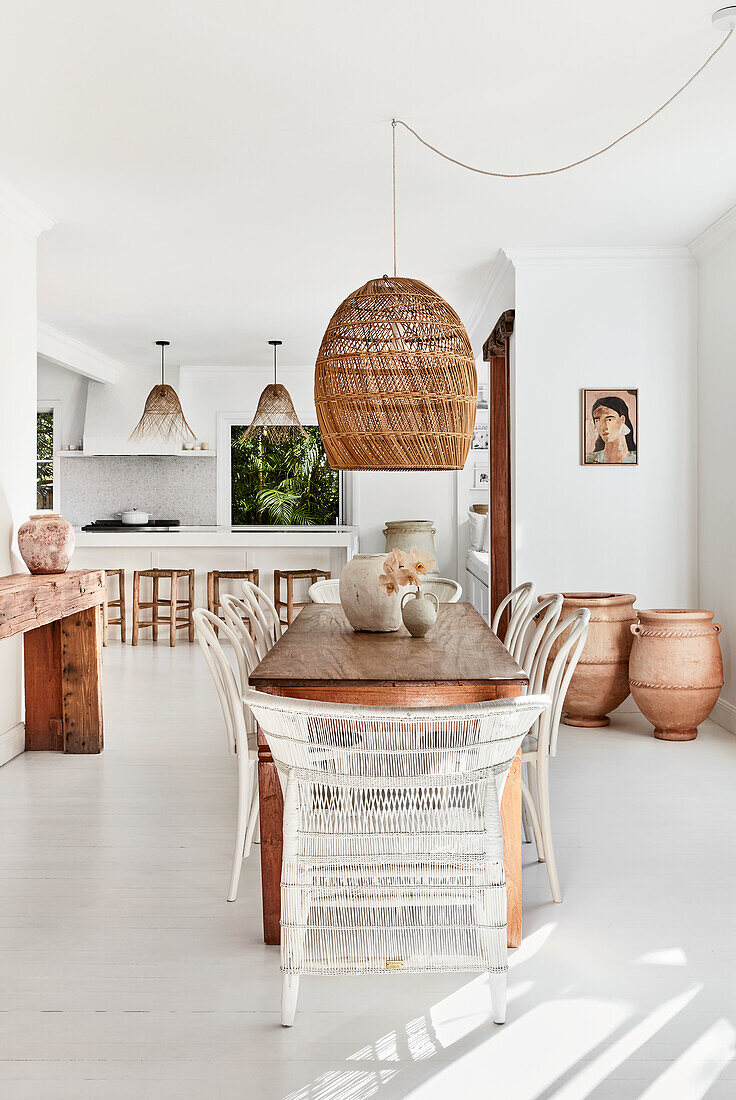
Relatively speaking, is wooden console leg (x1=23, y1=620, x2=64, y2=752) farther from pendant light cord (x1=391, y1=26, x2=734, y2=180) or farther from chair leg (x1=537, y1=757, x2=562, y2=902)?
pendant light cord (x1=391, y1=26, x2=734, y2=180)

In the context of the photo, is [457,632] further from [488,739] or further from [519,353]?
[519,353]

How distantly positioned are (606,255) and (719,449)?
1.33 metres

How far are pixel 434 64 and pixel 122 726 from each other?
12.4 ft

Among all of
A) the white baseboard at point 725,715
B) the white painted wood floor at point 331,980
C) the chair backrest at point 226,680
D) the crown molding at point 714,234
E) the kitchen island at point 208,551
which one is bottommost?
the white painted wood floor at point 331,980

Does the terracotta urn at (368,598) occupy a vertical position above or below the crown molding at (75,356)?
below

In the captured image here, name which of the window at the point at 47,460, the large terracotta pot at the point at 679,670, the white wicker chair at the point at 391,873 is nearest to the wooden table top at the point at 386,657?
the white wicker chair at the point at 391,873

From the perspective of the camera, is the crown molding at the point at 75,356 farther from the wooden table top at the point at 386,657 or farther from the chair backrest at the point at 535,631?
the chair backrest at the point at 535,631

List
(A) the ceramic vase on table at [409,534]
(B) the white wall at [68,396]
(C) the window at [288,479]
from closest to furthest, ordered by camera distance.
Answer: (A) the ceramic vase on table at [409,534]
(B) the white wall at [68,396]
(C) the window at [288,479]

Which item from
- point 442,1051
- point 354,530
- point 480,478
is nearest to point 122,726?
point 442,1051

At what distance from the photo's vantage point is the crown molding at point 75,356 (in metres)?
7.69

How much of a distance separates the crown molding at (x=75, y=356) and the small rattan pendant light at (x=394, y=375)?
508 centimetres

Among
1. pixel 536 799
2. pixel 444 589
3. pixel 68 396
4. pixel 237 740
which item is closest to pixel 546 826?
pixel 536 799

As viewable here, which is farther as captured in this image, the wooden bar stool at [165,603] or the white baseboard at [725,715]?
the wooden bar stool at [165,603]

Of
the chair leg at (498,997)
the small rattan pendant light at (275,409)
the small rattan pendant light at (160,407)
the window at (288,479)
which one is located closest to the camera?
the chair leg at (498,997)
